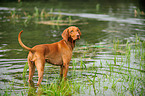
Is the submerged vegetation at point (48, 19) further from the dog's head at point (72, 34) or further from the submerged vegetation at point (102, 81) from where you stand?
the dog's head at point (72, 34)

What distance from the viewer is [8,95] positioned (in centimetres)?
552

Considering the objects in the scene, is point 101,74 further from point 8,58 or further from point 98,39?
point 98,39

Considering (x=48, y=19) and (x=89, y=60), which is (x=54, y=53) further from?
(x=48, y=19)

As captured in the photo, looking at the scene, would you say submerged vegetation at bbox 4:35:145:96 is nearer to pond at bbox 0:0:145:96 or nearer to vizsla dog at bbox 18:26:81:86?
pond at bbox 0:0:145:96

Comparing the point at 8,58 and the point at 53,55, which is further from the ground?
the point at 53,55

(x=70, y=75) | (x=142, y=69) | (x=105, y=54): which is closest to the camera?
(x=70, y=75)

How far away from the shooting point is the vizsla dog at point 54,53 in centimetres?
605

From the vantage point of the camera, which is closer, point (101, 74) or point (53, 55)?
point (53, 55)

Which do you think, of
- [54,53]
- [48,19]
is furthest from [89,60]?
[48,19]

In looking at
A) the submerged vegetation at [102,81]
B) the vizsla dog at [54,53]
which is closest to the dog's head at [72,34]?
the vizsla dog at [54,53]

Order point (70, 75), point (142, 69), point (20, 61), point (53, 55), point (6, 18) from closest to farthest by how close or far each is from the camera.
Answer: point (53, 55)
point (70, 75)
point (142, 69)
point (20, 61)
point (6, 18)

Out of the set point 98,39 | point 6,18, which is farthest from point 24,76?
point 6,18

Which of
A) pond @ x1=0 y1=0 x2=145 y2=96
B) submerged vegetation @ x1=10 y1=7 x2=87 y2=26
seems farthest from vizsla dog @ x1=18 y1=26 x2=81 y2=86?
submerged vegetation @ x1=10 y1=7 x2=87 y2=26

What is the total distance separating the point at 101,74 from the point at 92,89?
47.6 inches
